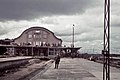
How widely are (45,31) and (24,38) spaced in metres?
10.3

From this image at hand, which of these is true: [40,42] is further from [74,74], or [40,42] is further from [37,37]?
[74,74]

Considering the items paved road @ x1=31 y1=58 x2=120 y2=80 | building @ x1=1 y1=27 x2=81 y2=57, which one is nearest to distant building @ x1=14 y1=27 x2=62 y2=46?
building @ x1=1 y1=27 x2=81 y2=57

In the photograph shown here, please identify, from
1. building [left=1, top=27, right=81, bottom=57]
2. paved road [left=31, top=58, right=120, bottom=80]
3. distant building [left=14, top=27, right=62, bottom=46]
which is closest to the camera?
paved road [left=31, top=58, right=120, bottom=80]

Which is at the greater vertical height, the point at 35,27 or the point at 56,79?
the point at 35,27

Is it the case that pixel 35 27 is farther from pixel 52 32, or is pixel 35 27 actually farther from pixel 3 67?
pixel 3 67

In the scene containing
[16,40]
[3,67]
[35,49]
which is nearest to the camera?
[3,67]

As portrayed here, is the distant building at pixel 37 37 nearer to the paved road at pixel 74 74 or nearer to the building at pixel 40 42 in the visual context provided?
the building at pixel 40 42

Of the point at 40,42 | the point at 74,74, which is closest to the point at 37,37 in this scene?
the point at 40,42

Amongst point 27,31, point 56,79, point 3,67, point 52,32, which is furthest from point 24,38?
point 56,79

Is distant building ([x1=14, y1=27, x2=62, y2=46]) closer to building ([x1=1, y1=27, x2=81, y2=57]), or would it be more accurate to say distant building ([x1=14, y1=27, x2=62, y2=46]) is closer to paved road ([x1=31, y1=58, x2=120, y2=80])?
building ([x1=1, y1=27, x2=81, y2=57])

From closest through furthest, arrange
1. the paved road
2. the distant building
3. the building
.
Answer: the paved road, the building, the distant building

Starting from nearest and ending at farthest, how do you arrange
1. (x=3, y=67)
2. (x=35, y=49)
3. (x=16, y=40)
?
(x=3, y=67) → (x=35, y=49) → (x=16, y=40)

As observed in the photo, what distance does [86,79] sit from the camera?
2278cm

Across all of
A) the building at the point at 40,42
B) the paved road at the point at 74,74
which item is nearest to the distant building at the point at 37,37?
the building at the point at 40,42
